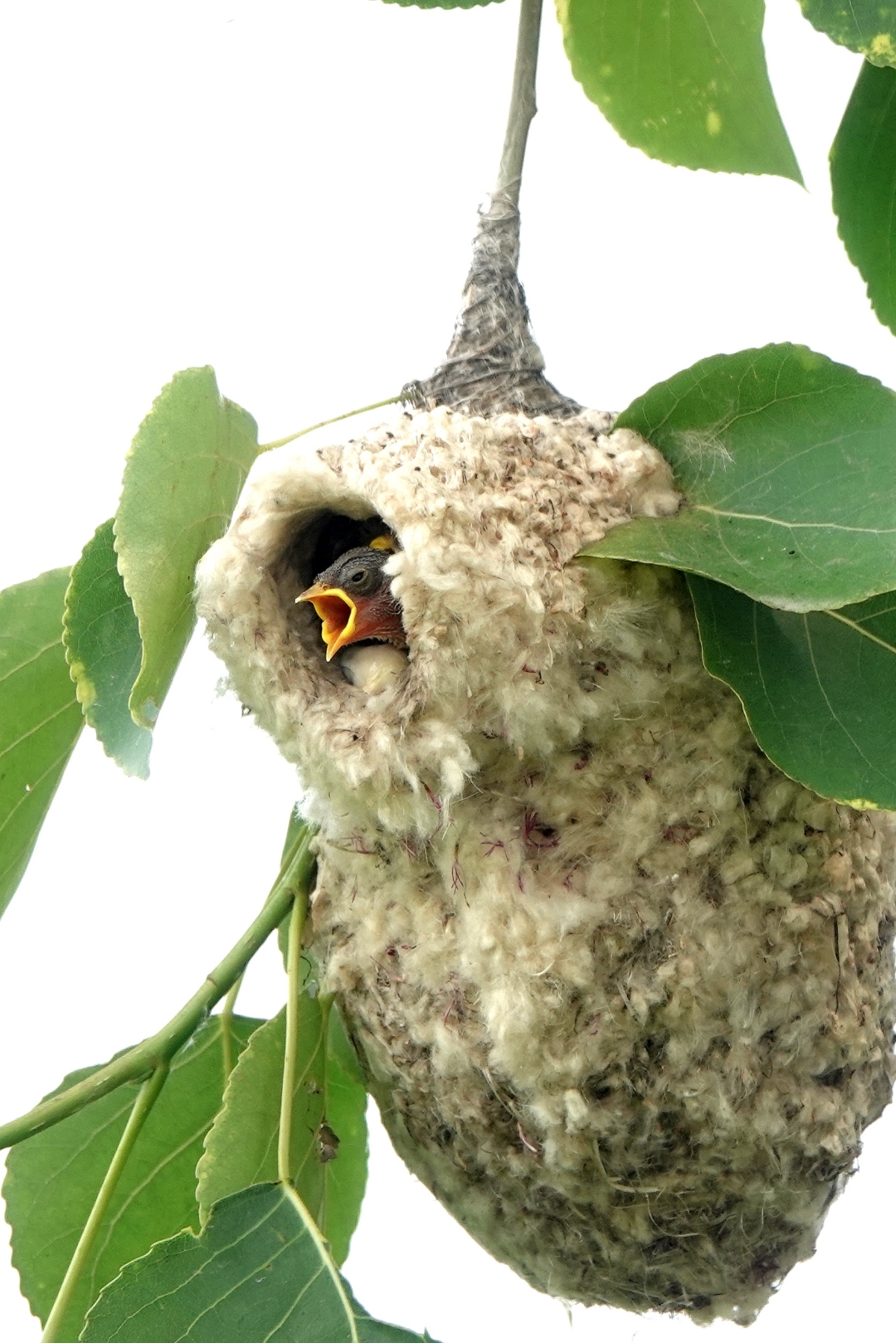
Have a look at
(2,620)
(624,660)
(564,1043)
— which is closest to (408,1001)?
(564,1043)

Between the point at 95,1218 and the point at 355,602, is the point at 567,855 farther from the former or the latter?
the point at 95,1218

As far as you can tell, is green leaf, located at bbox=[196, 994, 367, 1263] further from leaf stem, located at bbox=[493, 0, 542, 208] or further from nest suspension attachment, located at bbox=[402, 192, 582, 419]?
leaf stem, located at bbox=[493, 0, 542, 208]

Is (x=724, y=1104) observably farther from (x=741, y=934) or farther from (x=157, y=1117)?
(x=157, y=1117)

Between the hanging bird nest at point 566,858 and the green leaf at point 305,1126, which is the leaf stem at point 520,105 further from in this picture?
the green leaf at point 305,1126

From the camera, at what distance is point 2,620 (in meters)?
2.07

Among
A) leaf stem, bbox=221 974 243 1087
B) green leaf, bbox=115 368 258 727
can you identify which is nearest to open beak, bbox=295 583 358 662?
green leaf, bbox=115 368 258 727

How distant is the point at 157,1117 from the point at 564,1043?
2.05ft

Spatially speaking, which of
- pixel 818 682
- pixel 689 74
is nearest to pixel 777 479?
pixel 818 682

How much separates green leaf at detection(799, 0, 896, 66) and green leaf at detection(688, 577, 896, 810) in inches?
21.6

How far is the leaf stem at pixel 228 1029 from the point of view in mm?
2082

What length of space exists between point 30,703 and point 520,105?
935mm

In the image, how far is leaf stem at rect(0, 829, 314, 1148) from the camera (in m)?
1.83

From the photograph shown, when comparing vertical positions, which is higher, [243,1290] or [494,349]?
[494,349]

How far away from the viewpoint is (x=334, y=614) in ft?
6.71
